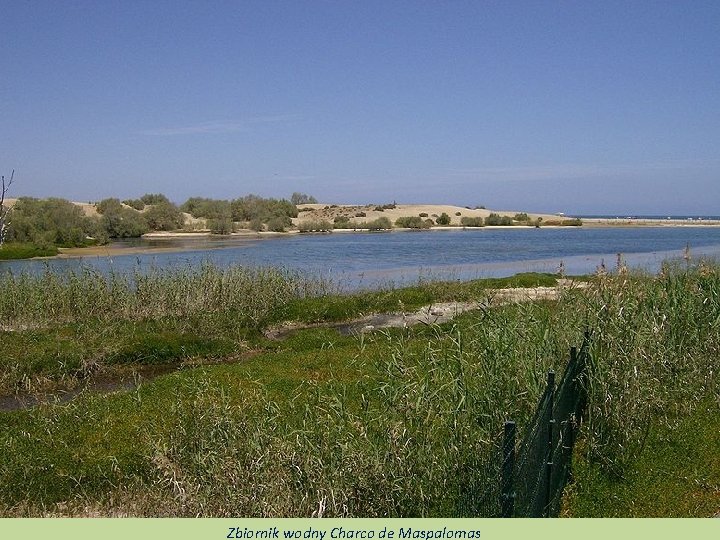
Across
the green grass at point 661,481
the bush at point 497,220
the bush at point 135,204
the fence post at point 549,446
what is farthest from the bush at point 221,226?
the fence post at point 549,446

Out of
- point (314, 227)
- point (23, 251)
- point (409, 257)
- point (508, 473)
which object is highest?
point (314, 227)

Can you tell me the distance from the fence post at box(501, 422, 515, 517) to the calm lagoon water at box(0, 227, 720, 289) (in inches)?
756

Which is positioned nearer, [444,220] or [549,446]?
[549,446]

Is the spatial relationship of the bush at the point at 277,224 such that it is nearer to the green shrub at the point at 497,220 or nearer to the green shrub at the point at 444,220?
the green shrub at the point at 444,220

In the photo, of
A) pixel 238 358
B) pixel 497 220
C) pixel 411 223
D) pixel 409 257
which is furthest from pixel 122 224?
pixel 238 358

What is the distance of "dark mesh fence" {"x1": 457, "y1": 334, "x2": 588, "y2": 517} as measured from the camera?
4234 mm

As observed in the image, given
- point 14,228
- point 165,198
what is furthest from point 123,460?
point 165,198

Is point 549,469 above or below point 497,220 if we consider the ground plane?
below

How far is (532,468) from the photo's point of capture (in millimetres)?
4727

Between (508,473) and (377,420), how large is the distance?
2.33 m

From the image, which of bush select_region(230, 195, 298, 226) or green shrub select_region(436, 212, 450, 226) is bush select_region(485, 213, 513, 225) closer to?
green shrub select_region(436, 212, 450, 226)

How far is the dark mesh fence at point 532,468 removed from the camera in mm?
4234

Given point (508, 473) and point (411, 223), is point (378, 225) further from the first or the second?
point (508, 473)

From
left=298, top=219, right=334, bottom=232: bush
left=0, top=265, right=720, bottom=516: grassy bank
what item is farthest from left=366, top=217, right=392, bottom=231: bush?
left=0, top=265, right=720, bottom=516: grassy bank
